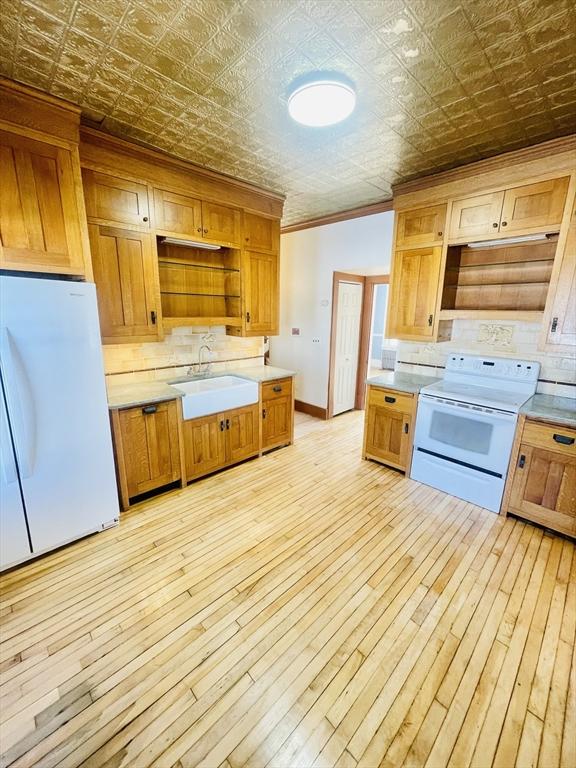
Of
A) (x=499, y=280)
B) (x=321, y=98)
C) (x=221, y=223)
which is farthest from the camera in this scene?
(x=221, y=223)

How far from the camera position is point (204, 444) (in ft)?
10.1

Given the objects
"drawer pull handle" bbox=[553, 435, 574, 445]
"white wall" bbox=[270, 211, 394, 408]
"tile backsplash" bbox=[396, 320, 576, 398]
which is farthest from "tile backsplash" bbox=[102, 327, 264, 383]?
"drawer pull handle" bbox=[553, 435, 574, 445]

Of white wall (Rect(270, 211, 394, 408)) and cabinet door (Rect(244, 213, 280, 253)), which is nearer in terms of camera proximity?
cabinet door (Rect(244, 213, 280, 253))

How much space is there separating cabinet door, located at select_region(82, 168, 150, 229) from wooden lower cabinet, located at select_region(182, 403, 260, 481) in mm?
1768

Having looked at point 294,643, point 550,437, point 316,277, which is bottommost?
point 294,643

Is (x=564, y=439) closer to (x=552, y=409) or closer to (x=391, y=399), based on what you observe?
(x=552, y=409)

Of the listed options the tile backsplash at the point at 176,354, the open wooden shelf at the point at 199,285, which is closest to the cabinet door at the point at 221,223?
the open wooden shelf at the point at 199,285

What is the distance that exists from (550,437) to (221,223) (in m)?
3.43

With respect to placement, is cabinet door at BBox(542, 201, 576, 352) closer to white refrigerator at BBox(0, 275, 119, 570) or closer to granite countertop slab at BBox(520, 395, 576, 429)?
granite countertop slab at BBox(520, 395, 576, 429)

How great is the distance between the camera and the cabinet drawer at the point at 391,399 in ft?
10.4

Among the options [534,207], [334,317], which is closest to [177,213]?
[334,317]

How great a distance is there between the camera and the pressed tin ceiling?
137cm

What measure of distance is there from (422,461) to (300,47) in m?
3.17

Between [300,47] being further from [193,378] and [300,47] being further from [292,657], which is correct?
[292,657]
